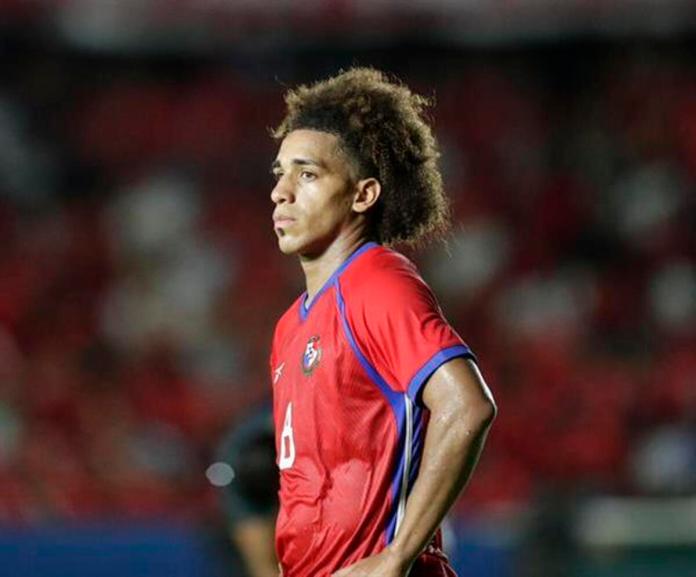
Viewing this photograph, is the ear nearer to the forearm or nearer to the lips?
the lips

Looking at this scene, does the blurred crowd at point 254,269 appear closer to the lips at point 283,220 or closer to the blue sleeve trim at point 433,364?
the lips at point 283,220

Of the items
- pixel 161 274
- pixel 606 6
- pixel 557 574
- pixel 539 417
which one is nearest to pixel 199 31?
pixel 161 274

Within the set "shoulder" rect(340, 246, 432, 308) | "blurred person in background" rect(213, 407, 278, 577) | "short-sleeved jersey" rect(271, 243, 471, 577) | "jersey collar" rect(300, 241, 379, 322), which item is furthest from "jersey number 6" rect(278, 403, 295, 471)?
"blurred person in background" rect(213, 407, 278, 577)

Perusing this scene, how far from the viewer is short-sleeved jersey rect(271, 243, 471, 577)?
3465mm

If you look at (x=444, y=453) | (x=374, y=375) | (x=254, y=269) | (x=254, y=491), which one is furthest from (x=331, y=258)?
(x=254, y=269)

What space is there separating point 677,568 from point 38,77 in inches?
292

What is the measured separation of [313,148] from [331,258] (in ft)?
0.91

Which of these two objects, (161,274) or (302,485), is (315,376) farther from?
(161,274)

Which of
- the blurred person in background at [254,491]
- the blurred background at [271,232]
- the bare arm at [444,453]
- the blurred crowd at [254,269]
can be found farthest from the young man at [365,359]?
the blurred crowd at [254,269]

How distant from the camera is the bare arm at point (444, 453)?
336cm

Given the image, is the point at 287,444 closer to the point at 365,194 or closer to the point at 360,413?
the point at 360,413

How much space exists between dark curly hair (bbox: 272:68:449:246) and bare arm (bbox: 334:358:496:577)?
27.2 inches

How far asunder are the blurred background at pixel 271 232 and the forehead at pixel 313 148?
247 inches

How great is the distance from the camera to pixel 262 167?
13.6 meters
